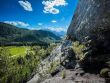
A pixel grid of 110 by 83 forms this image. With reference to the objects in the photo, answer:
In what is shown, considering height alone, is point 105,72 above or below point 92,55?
below

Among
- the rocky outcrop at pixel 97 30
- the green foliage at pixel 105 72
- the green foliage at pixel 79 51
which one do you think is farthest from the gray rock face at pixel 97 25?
the green foliage at pixel 105 72

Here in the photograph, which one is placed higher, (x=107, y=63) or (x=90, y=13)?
(x=90, y=13)

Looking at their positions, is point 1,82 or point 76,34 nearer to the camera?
point 76,34

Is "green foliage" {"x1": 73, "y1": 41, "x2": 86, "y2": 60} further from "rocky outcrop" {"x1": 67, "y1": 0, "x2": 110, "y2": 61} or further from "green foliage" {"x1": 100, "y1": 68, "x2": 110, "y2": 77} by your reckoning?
"green foliage" {"x1": 100, "y1": 68, "x2": 110, "y2": 77}

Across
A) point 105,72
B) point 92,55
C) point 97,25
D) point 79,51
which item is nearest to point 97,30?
point 97,25

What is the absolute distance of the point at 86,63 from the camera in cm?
4331

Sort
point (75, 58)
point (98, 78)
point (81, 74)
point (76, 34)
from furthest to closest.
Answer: point (76, 34) → point (75, 58) → point (81, 74) → point (98, 78)

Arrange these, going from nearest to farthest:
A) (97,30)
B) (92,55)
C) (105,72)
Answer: (105,72), (92,55), (97,30)

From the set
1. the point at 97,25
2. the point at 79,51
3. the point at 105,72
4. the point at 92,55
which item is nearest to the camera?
the point at 105,72

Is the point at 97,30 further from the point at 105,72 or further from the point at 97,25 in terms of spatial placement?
the point at 105,72

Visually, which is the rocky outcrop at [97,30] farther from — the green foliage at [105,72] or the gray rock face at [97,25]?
the green foliage at [105,72]

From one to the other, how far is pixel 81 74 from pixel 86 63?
3.25m

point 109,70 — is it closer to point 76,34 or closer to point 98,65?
point 98,65

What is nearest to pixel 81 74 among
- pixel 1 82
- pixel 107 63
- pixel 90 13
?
pixel 107 63
